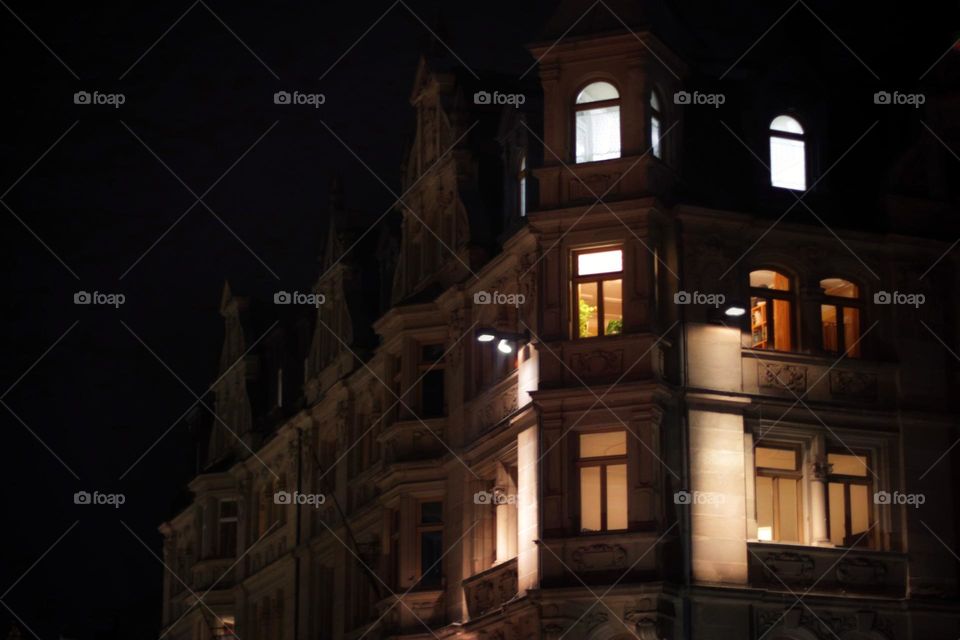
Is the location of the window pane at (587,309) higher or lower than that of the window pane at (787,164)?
lower

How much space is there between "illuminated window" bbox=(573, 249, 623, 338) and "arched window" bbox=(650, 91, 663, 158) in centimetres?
240

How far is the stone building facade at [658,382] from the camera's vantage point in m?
44.2

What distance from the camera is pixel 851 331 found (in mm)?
47375

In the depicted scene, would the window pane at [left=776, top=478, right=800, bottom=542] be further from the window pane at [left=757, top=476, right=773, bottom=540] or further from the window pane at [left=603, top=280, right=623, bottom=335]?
the window pane at [left=603, top=280, right=623, bottom=335]

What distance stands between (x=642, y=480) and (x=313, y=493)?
710 inches

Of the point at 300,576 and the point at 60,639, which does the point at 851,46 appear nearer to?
the point at 300,576

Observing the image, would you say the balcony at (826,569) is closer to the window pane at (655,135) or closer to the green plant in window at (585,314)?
the green plant in window at (585,314)

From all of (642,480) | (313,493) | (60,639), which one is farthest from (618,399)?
(60,639)

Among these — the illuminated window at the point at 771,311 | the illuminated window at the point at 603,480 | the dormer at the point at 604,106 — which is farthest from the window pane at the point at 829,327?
the illuminated window at the point at 603,480

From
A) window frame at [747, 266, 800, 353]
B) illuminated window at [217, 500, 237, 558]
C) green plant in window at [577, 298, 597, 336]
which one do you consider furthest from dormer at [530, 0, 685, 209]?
illuminated window at [217, 500, 237, 558]

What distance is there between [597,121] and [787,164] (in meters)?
4.49

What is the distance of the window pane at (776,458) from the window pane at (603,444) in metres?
2.93

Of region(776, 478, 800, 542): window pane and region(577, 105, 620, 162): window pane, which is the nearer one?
region(776, 478, 800, 542): window pane

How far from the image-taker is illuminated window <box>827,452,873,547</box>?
46000mm
